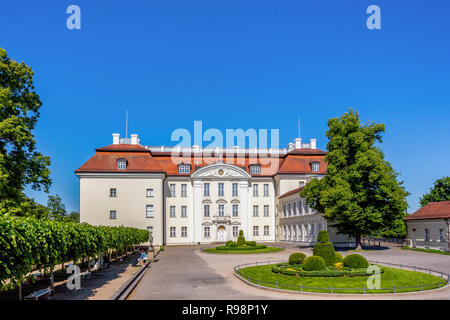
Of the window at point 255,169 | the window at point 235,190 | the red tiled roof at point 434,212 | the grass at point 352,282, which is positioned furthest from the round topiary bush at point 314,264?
the window at point 255,169

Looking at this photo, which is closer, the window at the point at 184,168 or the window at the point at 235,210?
the window at the point at 235,210

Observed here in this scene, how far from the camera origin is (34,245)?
15.3 metres

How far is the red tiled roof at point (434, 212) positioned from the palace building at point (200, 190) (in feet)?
43.6

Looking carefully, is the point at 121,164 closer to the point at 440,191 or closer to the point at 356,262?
the point at 356,262

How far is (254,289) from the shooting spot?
65.5 ft

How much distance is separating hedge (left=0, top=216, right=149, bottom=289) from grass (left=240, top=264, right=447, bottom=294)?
947cm

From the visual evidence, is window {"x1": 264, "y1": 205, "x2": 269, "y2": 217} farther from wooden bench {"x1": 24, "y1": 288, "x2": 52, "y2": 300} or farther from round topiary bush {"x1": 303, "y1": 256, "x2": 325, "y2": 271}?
wooden bench {"x1": 24, "y1": 288, "x2": 52, "y2": 300}

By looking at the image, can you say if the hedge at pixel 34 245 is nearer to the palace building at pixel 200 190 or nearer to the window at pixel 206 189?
the palace building at pixel 200 190

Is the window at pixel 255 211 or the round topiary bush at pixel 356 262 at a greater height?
the window at pixel 255 211

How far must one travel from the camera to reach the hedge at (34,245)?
13.5 m

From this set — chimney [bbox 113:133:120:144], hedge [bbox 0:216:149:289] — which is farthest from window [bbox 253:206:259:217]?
hedge [bbox 0:216:149:289]

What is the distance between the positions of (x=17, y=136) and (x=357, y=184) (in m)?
31.7

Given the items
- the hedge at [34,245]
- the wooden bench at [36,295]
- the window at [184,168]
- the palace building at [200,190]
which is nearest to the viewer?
the hedge at [34,245]
